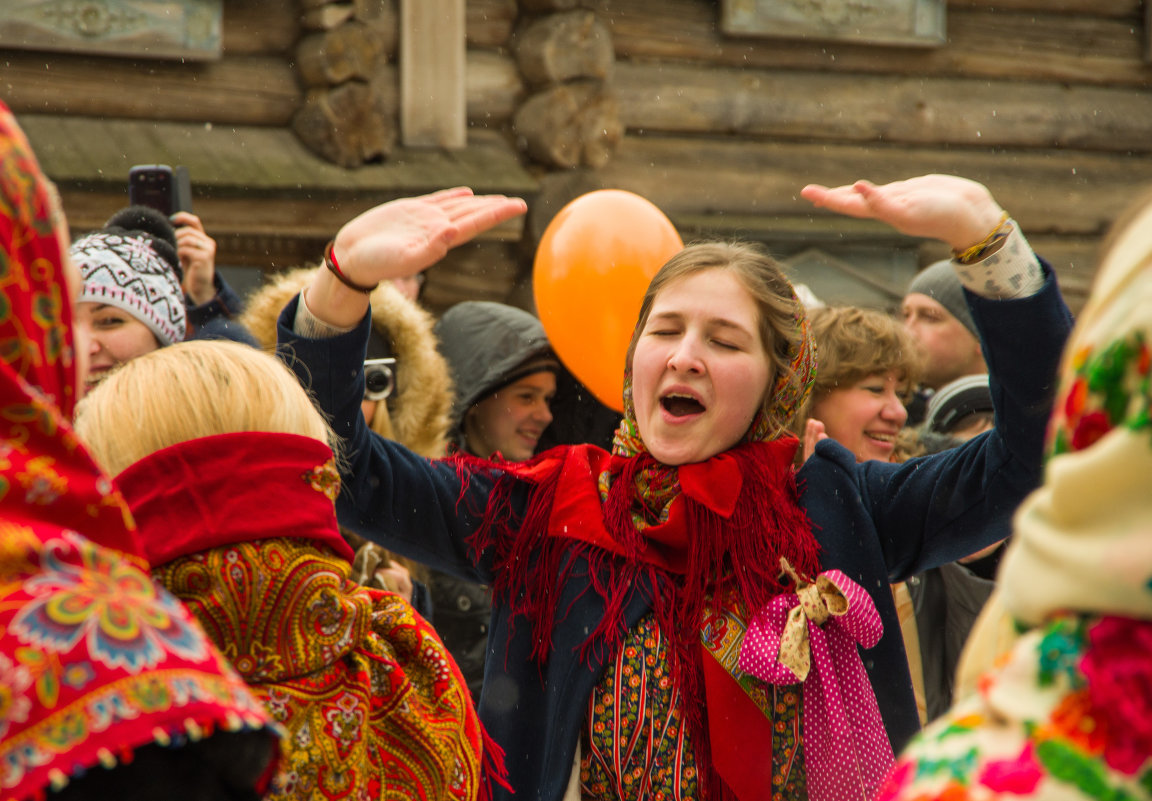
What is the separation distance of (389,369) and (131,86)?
2.79m

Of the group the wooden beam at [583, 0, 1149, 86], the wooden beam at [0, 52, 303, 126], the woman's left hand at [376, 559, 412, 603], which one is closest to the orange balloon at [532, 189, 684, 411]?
the woman's left hand at [376, 559, 412, 603]

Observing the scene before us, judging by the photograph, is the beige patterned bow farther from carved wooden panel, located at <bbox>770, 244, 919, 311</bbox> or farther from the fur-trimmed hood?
carved wooden panel, located at <bbox>770, 244, 919, 311</bbox>

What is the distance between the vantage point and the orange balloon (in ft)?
11.4

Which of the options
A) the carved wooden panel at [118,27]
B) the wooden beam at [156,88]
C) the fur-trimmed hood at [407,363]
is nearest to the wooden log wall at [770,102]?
the wooden beam at [156,88]

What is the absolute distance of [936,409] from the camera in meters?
3.87

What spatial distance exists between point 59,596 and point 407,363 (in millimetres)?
2825

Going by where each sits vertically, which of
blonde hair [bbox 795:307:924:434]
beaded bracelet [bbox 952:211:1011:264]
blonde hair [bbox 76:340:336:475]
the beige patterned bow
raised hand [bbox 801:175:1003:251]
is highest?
raised hand [bbox 801:175:1003:251]

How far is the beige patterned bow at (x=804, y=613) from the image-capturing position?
6.49ft

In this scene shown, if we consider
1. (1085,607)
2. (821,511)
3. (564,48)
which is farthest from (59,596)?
(564,48)

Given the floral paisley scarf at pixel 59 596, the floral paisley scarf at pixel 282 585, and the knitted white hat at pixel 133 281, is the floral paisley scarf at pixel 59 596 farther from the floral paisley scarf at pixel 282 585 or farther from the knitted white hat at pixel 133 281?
the knitted white hat at pixel 133 281

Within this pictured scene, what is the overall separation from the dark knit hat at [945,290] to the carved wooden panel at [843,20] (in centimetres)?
242

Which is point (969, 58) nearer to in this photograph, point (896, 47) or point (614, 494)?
point (896, 47)

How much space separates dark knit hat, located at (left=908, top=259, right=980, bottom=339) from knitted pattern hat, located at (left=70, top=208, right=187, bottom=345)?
2.81 m

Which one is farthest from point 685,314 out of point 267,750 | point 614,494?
point 267,750
